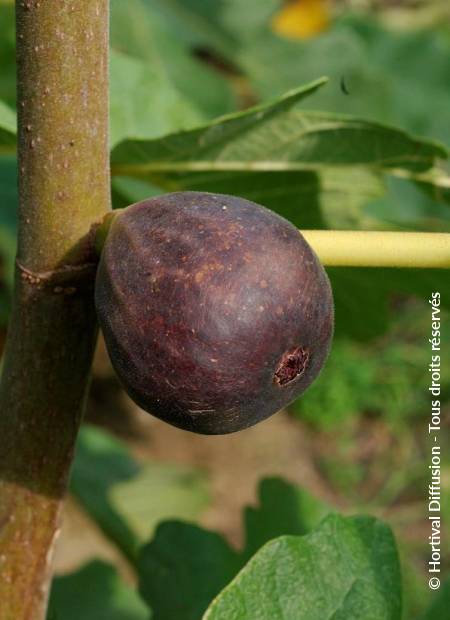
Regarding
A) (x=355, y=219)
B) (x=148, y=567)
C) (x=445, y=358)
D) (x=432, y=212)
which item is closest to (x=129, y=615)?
(x=148, y=567)

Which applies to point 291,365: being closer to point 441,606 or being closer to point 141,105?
point 441,606

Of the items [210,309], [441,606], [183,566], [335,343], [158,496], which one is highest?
[210,309]

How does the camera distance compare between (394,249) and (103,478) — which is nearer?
(394,249)

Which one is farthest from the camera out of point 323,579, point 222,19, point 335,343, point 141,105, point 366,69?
point 335,343

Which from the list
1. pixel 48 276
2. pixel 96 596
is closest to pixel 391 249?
pixel 48 276

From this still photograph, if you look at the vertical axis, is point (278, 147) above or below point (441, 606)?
above

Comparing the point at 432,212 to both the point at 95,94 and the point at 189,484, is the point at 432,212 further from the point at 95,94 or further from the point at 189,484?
the point at 95,94

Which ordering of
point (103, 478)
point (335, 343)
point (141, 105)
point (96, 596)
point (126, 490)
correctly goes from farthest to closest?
point (335, 343) < point (126, 490) < point (103, 478) < point (96, 596) < point (141, 105)

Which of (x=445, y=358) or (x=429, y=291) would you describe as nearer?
(x=429, y=291)
